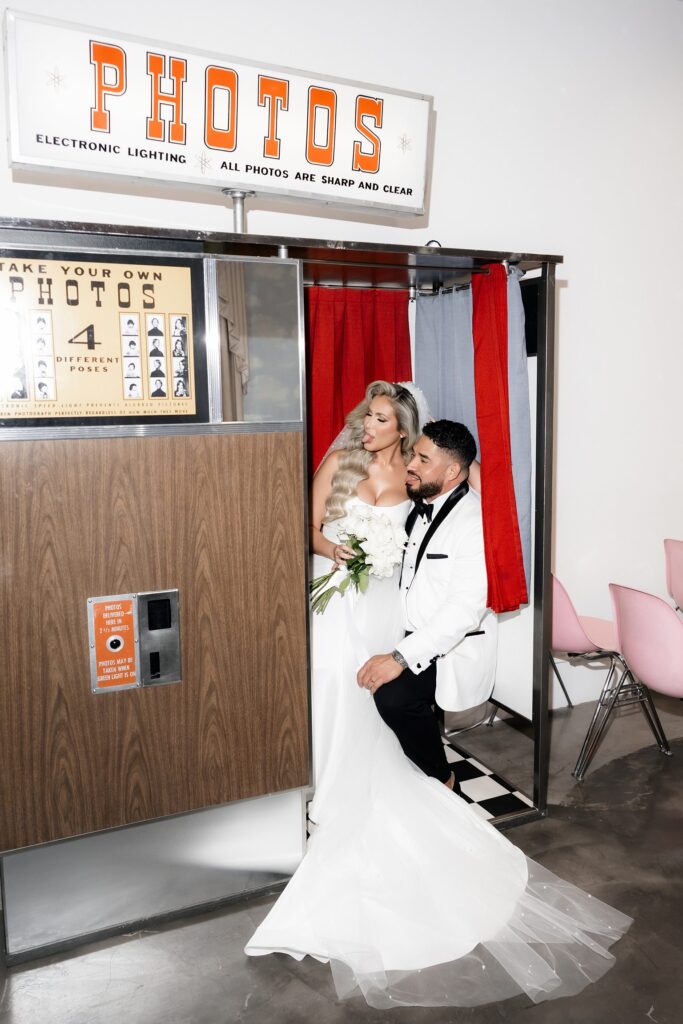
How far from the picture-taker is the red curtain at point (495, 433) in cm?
333

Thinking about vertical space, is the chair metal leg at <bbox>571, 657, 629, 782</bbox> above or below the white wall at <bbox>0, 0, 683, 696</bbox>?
below

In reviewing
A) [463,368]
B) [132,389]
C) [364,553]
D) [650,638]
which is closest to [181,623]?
[132,389]

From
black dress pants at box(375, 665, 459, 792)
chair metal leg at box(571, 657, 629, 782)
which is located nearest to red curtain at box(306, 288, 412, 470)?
black dress pants at box(375, 665, 459, 792)

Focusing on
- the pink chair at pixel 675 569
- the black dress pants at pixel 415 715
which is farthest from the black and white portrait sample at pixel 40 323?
the pink chair at pixel 675 569

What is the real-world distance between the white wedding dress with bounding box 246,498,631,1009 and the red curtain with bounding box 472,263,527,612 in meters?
0.49

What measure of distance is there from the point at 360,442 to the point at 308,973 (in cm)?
220

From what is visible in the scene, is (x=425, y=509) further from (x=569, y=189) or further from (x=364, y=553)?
(x=569, y=189)

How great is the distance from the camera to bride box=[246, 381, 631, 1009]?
2648 millimetres

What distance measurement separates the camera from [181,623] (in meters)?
2.80

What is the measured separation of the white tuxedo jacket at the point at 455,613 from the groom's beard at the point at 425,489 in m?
0.12

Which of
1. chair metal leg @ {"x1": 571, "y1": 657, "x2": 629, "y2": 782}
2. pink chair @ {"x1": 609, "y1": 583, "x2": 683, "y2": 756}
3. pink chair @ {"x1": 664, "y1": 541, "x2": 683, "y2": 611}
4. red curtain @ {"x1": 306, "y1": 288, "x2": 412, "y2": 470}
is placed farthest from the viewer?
pink chair @ {"x1": 664, "y1": 541, "x2": 683, "y2": 611}

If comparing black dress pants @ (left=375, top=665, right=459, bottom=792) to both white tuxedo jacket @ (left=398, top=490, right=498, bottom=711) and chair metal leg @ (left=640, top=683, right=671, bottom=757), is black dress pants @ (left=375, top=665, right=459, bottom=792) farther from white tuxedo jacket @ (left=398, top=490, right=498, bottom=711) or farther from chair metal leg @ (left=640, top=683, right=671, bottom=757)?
chair metal leg @ (left=640, top=683, right=671, bottom=757)

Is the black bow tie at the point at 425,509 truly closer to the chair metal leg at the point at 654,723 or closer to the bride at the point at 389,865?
the bride at the point at 389,865

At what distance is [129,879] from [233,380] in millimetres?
1893
